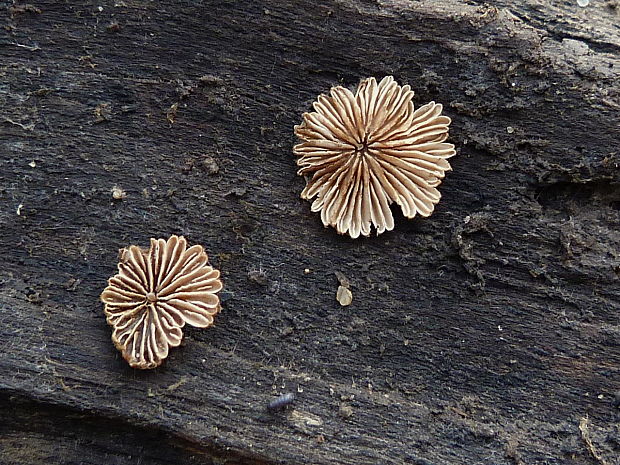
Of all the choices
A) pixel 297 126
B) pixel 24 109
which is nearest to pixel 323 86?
pixel 297 126

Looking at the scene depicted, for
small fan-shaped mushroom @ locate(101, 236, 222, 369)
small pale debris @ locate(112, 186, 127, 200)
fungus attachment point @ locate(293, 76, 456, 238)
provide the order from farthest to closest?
small pale debris @ locate(112, 186, 127, 200) → fungus attachment point @ locate(293, 76, 456, 238) → small fan-shaped mushroom @ locate(101, 236, 222, 369)

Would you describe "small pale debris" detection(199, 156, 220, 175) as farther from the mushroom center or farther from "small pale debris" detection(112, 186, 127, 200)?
the mushroom center

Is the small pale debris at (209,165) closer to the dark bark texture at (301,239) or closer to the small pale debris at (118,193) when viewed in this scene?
the dark bark texture at (301,239)

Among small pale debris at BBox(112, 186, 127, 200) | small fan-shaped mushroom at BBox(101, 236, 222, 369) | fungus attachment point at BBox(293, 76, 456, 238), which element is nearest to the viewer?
small fan-shaped mushroom at BBox(101, 236, 222, 369)

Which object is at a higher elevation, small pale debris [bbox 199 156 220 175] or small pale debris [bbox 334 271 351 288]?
small pale debris [bbox 199 156 220 175]

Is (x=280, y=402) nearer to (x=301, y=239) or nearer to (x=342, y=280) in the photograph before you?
(x=342, y=280)

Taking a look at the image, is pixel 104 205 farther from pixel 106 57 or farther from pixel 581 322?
pixel 581 322

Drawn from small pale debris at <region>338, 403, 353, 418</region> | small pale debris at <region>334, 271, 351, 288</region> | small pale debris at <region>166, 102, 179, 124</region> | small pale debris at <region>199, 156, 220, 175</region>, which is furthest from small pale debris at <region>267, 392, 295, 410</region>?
small pale debris at <region>166, 102, 179, 124</region>

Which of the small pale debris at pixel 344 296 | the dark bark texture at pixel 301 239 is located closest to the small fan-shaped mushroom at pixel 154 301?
the dark bark texture at pixel 301 239
